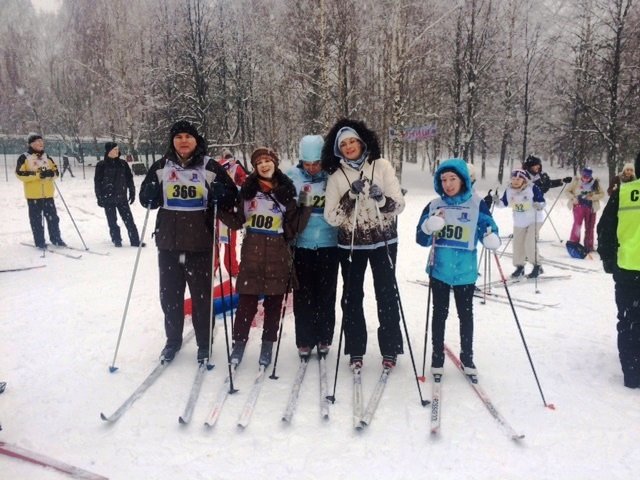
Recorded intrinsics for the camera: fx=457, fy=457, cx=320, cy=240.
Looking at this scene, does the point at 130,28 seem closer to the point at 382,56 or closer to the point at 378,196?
the point at 382,56

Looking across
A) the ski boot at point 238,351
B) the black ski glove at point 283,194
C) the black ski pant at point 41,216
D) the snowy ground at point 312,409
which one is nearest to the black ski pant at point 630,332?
the snowy ground at point 312,409

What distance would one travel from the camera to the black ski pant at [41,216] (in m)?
8.26

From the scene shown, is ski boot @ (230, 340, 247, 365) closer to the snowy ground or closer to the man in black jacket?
the snowy ground

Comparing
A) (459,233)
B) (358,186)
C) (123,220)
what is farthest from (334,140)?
(123,220)

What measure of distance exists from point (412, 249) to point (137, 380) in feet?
21.0

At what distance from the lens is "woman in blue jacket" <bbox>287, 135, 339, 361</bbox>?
368 cm

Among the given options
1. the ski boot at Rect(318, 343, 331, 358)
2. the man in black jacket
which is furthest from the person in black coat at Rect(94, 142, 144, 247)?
the man in black jacket

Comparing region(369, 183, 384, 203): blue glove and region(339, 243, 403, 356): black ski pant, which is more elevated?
region(369, 183, 384, 203): blue glove

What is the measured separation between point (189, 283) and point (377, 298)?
1596mm

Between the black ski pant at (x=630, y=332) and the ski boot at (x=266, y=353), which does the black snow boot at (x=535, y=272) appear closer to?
the black ski pant at (x=630, y=332)

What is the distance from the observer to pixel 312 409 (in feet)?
10.7

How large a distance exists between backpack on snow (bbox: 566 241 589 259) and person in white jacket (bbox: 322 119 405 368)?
6.33 meters

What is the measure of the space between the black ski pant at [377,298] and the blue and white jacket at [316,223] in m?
0.17

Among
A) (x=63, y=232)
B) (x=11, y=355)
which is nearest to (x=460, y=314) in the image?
(x=11, y=355)
